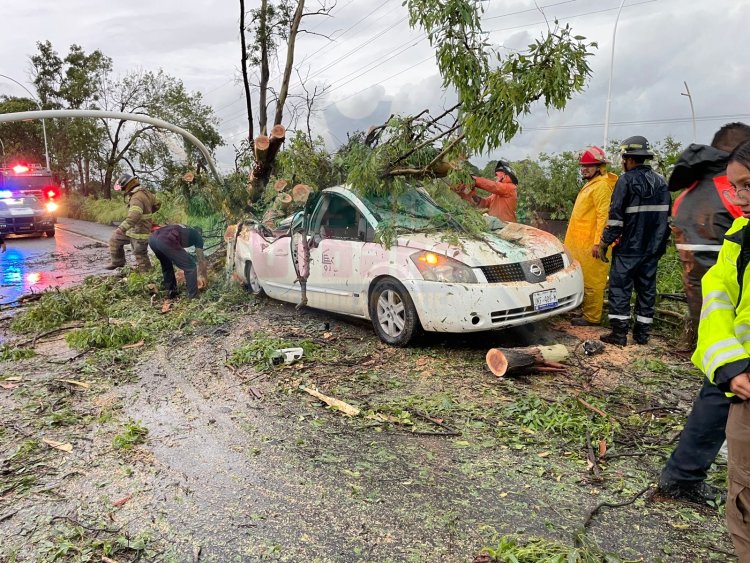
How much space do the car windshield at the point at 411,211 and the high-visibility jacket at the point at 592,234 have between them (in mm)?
1550

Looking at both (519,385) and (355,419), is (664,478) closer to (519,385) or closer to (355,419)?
(519,385)

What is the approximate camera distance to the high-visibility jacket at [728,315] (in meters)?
1.95

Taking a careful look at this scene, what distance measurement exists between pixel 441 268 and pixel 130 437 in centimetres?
279

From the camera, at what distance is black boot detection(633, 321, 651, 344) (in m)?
5.39

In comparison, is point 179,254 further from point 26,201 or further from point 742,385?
point 26,201

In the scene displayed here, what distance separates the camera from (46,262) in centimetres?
1305

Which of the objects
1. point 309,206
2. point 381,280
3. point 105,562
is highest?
point 309,206

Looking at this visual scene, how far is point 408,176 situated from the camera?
19.8 ft

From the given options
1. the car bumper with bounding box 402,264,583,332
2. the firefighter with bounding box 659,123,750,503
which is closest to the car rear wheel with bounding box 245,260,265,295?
the car bumper with bounding box 402,264,583,332

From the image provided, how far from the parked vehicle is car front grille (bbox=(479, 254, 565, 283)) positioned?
17.6 metres

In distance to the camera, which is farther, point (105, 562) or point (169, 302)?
point (169, 302)

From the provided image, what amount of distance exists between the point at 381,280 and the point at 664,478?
309 cm

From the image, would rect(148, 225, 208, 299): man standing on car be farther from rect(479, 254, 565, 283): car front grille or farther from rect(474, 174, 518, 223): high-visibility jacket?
rect(479, 254, 565, 283): car front grille

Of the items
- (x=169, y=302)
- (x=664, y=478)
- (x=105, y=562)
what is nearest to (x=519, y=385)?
(x=664, y=478)
